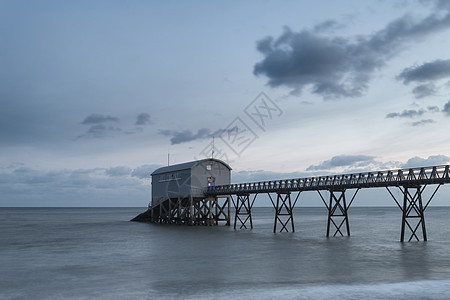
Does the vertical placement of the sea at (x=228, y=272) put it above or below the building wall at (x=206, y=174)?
below

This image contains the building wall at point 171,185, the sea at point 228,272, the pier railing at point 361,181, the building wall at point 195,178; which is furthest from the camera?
the building wall at point 171,185

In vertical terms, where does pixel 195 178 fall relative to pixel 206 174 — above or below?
below

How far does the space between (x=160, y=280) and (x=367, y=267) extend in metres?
11.2

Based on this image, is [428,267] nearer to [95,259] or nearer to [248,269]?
[248,269]

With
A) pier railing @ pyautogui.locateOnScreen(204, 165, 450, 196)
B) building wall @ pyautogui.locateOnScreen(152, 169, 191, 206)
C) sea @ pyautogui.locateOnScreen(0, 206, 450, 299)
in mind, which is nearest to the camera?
sea @ pyautogui.locateOnScreen(0, 206, 450, 299)

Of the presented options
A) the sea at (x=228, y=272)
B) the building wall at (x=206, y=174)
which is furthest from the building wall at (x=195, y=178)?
the sea at (x=228, y=272)

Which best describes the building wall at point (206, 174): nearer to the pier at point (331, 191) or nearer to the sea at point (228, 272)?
the pier at point (331, 191)

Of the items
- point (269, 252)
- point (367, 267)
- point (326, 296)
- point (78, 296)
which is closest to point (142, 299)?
point (78, 296)

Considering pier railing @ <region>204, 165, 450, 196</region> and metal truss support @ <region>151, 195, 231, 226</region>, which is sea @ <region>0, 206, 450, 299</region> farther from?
metal truss support @ <region>151, 195, 231, 226</region>

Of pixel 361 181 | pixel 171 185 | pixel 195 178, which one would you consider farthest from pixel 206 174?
pixel 361 181

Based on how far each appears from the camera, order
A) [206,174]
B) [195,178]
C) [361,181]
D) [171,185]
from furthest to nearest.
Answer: [171,185]
[206,174]
[195,178]
[361,181]

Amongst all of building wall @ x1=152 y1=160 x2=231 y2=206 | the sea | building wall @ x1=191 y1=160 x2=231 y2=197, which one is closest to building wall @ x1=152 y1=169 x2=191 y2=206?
building wall @ x1=152 y1=160 x2=231 y2=206

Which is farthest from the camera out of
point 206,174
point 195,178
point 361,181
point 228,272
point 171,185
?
point 171,185

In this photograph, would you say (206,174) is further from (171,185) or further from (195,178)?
(171,185)
